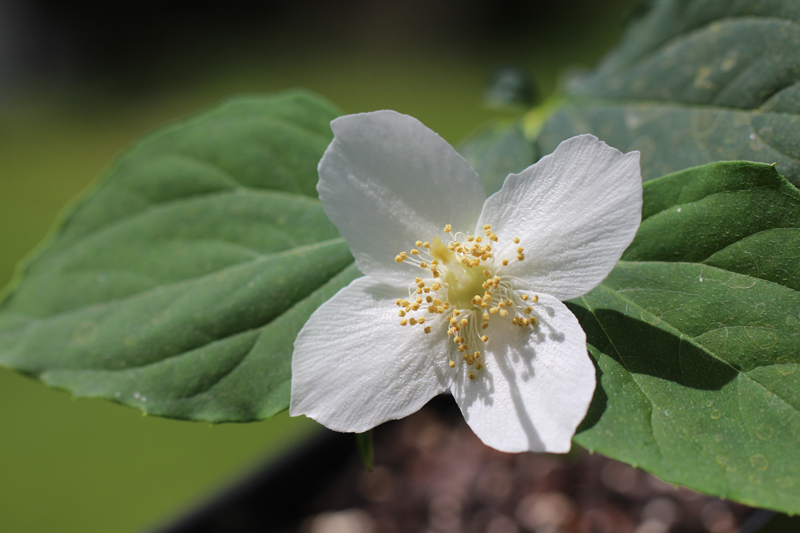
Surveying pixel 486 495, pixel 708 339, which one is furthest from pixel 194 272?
pixel 486 495

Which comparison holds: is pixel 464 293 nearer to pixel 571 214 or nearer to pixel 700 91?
pixel 571 214

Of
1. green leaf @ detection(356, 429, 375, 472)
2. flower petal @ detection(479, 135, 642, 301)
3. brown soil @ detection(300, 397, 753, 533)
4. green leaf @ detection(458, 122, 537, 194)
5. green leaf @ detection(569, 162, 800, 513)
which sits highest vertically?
flower petal @ detection(479, 135, 642, 301)

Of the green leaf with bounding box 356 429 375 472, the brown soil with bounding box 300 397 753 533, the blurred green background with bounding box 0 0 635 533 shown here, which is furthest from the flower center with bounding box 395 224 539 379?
the blurred green background with bounding box 0 0 635 533

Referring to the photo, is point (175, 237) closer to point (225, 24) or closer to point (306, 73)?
point (306, 73)

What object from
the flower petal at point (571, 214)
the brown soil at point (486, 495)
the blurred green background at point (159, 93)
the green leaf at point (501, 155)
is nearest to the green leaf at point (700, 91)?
the green leaf at point (501, 155)

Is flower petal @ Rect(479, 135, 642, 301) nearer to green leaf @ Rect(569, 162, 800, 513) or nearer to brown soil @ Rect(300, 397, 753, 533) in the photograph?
green leaf @ Rect(569, 162, 800, 513)
